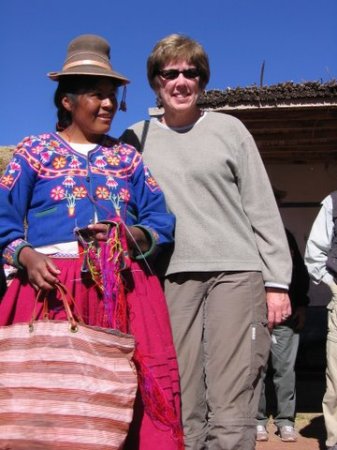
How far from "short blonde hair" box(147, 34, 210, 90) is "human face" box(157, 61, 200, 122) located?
0.03 metres

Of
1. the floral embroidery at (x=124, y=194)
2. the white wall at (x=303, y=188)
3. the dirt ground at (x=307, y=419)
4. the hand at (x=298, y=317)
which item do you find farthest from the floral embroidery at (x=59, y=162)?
the white wall at (x=303, y=188)

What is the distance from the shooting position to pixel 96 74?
2.79 metres

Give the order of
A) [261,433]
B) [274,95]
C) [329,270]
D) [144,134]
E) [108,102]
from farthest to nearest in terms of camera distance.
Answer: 1. [261,433]
2. [274,95]
3. [329,270]
4. [144,134]
5. [108,102]

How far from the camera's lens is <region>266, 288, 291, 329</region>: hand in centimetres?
297

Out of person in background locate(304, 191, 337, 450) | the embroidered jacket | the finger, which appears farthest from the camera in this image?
person in background locate(304, 191, 337, 450)

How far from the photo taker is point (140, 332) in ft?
8.69

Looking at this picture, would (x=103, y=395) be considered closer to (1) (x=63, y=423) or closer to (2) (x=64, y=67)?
(1) (x=63, y=423)

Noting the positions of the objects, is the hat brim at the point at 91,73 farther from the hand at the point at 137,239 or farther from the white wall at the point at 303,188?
the white wall at the point at 303,188

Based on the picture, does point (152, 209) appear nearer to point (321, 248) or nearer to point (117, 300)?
point (117, 300)

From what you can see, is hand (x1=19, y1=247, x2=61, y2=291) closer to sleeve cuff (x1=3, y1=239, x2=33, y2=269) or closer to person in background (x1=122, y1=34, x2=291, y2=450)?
sleeve cuff (x1=3, y1=239, x2=33, y2=269)

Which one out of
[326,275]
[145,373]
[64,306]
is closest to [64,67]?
[64,306]

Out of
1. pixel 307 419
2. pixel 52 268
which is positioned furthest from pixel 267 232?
pixel 307 419

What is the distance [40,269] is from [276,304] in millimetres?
1069

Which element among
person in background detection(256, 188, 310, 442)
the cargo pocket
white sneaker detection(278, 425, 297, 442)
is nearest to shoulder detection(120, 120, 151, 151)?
the cargo pocket
